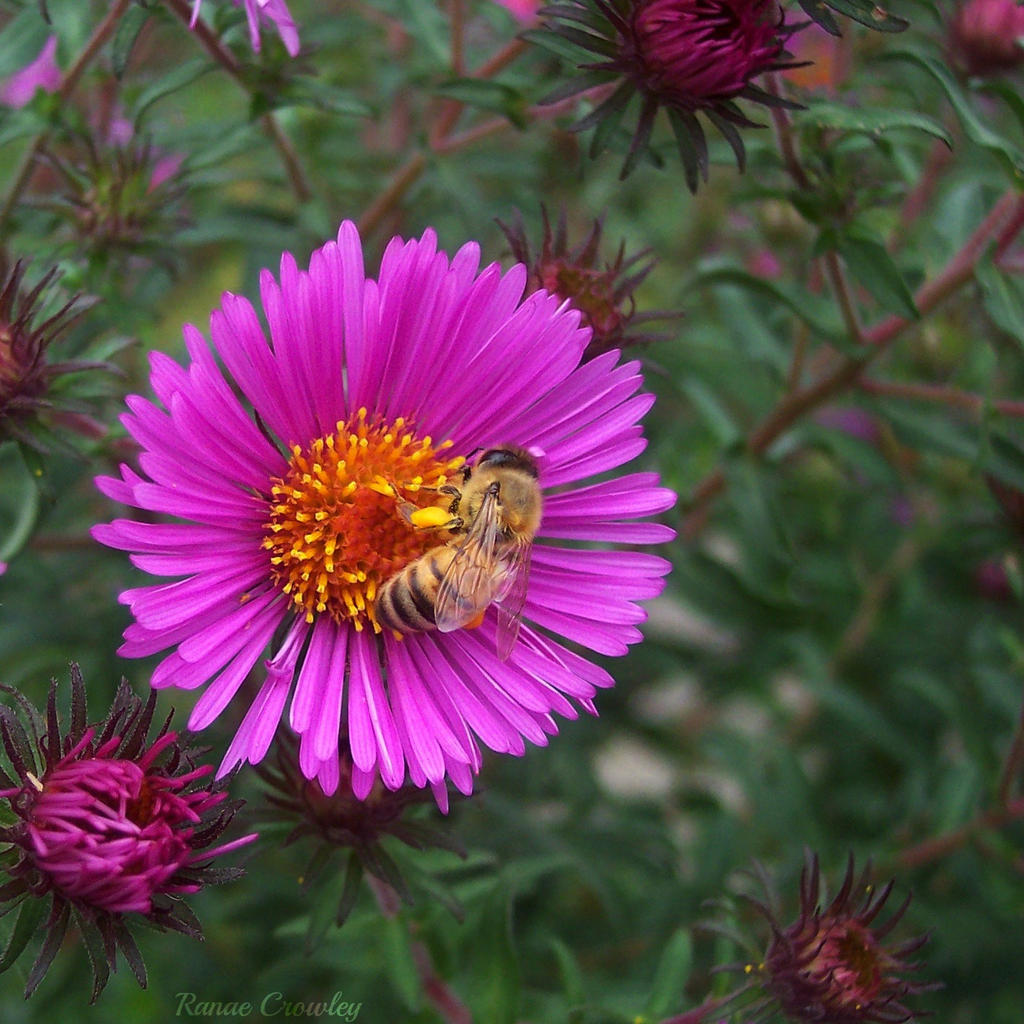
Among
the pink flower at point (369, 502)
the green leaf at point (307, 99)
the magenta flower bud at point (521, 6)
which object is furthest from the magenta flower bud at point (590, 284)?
the magenta flower bud at point (521, 6)

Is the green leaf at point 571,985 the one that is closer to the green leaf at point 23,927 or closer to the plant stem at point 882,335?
the green leaf at point 23,927

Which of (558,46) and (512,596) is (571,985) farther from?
(558,46)

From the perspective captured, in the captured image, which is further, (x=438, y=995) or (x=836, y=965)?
(x=438, y=995)

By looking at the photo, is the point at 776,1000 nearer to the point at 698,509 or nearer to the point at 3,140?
the point at 698,509

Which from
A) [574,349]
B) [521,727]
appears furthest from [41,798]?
[574,349]

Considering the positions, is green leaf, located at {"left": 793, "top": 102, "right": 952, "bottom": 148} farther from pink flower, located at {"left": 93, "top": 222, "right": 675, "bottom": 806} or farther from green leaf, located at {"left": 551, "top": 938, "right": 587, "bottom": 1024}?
green leaf, located at {"left": 551, "top": 938, "right": 587, "bottom": 1024}

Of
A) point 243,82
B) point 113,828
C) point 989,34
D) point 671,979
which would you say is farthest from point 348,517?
point 989,34
